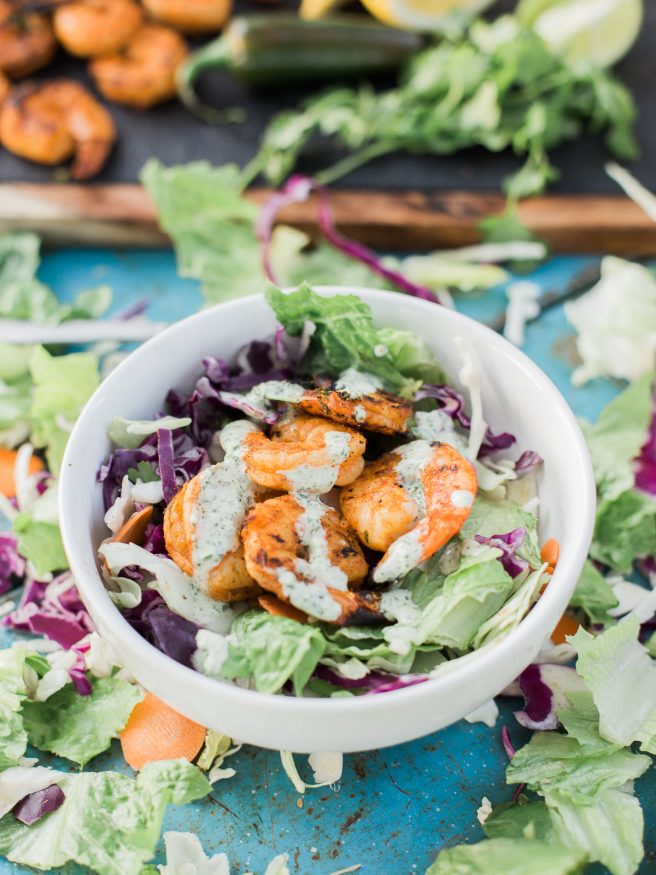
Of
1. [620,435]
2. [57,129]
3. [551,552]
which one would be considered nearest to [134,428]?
[551,552]

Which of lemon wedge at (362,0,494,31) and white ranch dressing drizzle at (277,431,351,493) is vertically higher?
lemon wedge at (362,0,494,31)

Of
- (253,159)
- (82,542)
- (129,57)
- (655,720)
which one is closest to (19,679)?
(82,542)

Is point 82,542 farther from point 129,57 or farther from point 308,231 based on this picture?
point 129,57

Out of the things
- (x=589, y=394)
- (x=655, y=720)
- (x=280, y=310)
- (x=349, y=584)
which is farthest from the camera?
(x=589, y=394)

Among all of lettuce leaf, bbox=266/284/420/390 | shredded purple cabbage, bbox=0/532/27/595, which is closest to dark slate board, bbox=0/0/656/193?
lettuce leaf, bbox=266/284/420/390

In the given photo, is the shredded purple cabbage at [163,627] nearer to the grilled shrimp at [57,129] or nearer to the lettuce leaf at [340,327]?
the lettuce leaf at [340,327]

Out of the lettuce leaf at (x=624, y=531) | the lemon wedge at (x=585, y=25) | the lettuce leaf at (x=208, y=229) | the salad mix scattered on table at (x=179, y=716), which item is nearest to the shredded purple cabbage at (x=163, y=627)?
the salad mix scattered on table at (x=179, y=716)

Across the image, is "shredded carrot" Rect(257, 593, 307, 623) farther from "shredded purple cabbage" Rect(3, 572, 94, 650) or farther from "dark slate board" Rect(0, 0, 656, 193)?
"dark slate board" Rect(0, 0, 656, 193)
